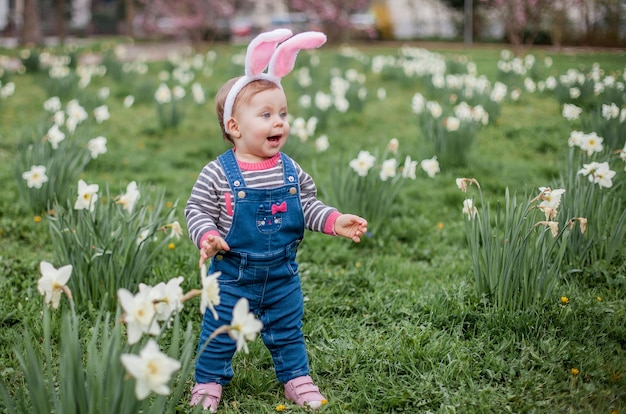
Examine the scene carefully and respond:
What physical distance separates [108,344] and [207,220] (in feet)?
1.80

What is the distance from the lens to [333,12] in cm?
1931

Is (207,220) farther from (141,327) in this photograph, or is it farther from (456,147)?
(456,147)

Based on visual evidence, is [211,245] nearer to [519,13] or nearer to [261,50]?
[261,50]

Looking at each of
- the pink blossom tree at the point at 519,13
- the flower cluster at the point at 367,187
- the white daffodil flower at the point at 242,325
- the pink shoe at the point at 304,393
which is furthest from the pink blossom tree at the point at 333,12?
the white daffodil flower at the point at 242,325

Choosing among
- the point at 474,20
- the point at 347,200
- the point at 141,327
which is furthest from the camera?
the point at 474,20

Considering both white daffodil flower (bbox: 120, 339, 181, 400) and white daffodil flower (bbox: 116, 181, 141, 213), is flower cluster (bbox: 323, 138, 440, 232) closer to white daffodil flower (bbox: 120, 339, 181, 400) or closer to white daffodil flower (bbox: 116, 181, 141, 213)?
white daffodil flower (bbox: 116, 181, 141, 213)

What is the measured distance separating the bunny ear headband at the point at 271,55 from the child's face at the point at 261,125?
5 cm

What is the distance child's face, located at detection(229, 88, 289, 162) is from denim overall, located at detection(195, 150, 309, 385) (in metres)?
0.07

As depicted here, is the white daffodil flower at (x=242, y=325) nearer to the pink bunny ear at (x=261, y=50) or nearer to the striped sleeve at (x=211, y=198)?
the striped sleeve at (x=211, y=198)

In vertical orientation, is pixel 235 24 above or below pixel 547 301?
above

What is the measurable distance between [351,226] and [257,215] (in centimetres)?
32

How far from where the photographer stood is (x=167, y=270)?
10.2 ft

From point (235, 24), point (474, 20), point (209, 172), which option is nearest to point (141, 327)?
point (209, 172)

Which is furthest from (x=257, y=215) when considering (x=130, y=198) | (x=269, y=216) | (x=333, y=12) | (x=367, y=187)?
(x=333, y=12)
